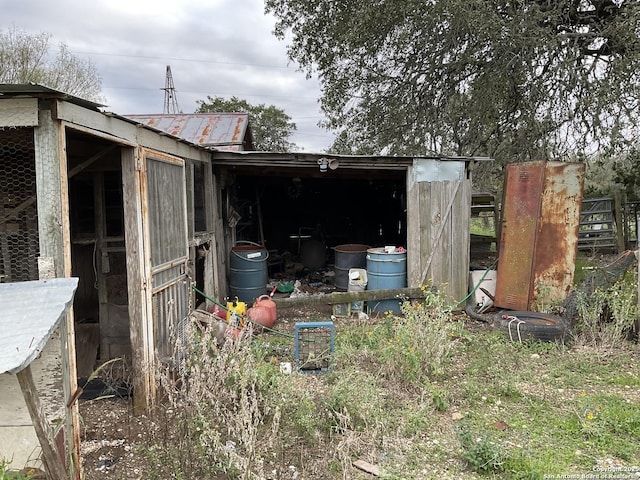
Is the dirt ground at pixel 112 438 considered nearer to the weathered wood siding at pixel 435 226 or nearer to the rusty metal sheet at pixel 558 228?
the weathered wood siding at pixel 435 226

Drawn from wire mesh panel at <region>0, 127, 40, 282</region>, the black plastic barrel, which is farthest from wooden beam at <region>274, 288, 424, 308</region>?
wire mesh panel at <region>0, 127, 40, 282</region>

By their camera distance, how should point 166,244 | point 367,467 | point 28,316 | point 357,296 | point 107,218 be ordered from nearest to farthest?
point 28,316 < point 367,467 < point 166,244 < point 107,218 < point 357,296

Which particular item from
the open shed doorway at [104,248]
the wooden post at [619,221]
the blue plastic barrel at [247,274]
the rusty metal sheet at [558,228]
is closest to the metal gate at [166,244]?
the open shed doorway at [104,248]

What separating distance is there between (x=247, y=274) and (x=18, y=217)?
3.74 meters

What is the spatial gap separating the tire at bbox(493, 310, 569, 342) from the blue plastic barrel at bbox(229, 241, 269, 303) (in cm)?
368

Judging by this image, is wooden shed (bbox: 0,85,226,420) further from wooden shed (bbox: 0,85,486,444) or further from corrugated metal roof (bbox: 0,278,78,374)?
corrugated metal roof (bbox: 0,278,78,374)

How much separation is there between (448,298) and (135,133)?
5266 millimetres

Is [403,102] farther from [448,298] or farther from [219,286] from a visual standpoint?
[219,286]

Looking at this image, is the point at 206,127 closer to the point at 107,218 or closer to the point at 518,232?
the point at 107,218

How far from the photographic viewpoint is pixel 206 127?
1083 cm

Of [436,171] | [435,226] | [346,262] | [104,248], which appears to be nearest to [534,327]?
[435,226]

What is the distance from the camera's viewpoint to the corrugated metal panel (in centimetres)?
1025

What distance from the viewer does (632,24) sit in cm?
719

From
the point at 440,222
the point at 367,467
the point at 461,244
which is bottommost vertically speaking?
the point at 367,467
